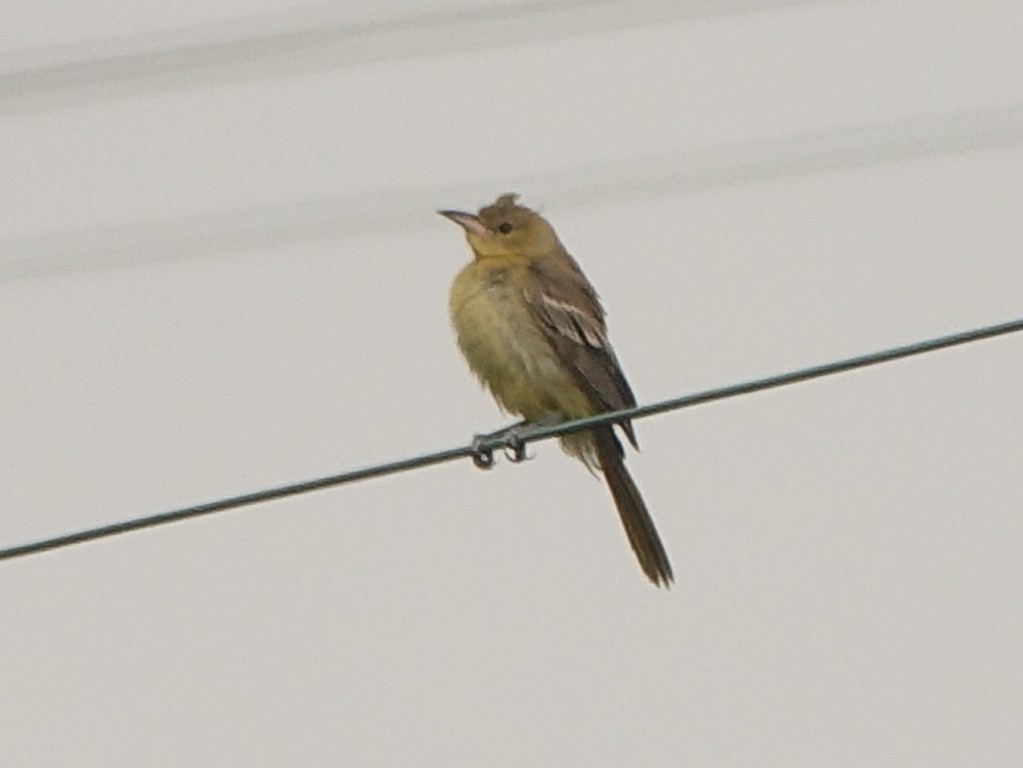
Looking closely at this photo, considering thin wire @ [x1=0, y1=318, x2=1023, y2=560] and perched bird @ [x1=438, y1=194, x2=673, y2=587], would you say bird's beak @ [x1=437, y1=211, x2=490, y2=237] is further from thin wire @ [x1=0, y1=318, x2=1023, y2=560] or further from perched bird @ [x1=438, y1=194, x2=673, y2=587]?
thin wire @ [x1=0, y1=318, x2=1023, y2=560]

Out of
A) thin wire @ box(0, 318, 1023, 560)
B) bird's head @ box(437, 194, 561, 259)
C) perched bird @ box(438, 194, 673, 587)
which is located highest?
bird's head @ box(437, 194, 561, 259)

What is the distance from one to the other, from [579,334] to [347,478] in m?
2.42

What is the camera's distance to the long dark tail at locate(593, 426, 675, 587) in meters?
7.72

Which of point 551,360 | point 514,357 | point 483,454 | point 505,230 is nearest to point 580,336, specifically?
point 551,360

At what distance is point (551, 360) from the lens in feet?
25.1

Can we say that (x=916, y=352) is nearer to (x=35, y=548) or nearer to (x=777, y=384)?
(x=777, y=384)

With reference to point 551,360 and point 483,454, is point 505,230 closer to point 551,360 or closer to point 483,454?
point 551,360

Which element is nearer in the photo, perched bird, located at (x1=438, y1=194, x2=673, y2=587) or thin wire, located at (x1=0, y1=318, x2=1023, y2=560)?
thin wire, located at (x1=0, y1=318, x2=1023, y2=560)

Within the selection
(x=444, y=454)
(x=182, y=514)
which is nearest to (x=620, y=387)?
(x=444, y=454)

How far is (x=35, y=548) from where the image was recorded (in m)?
5.38

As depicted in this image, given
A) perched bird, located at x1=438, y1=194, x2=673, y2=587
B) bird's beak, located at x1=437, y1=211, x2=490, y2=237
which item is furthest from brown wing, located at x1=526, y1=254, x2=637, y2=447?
bird's beak, located at x1=437, y1=211, x2=490, y2=237

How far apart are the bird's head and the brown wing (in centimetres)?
12

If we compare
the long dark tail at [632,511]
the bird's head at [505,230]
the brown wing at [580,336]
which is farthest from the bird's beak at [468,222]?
the long dark tail at [632,511]

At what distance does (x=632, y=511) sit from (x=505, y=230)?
1.06 metres
